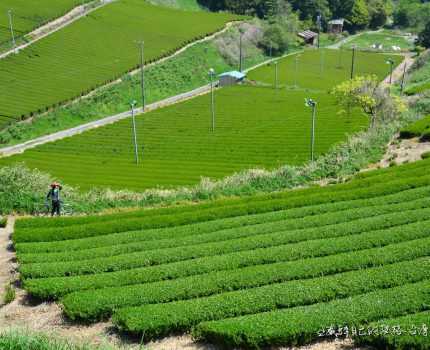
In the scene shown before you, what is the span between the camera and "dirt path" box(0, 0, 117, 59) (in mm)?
107456

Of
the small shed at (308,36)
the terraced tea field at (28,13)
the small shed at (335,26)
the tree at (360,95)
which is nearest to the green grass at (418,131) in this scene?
the tree at (360,95)

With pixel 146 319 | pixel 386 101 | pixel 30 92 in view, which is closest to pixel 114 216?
pixel 146 319

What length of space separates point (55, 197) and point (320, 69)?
106m

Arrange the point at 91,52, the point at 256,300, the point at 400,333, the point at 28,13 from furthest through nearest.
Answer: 1. the point at 28,13
2. the point at 91,52
3. the point at 256,300
4. the point at 400,333

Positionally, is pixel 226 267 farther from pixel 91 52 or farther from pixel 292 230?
pixel 91 52

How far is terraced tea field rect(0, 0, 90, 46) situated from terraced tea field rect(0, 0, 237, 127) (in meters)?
4.53

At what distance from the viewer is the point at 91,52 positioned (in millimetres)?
114062

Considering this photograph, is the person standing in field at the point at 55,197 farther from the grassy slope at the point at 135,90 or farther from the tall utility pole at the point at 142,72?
the tall utility pole at the point at 142,72

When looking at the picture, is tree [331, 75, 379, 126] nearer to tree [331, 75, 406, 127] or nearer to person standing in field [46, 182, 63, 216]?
tree [331, 75, 406, 127]

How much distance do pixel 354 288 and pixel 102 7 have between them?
5204 inches

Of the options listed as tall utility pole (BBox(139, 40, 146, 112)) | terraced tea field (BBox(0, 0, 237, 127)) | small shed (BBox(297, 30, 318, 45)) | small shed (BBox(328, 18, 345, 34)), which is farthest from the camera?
small shed (BBox(328, 18, 345, 34))

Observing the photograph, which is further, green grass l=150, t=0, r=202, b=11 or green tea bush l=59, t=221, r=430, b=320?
green grass l=150, t=0, r=202, b=11

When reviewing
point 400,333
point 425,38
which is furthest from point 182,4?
point 400,333

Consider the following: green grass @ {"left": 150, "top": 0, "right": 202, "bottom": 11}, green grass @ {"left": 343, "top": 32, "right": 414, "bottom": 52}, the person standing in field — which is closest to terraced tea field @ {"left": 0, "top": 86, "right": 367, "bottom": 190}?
the person standing in field
